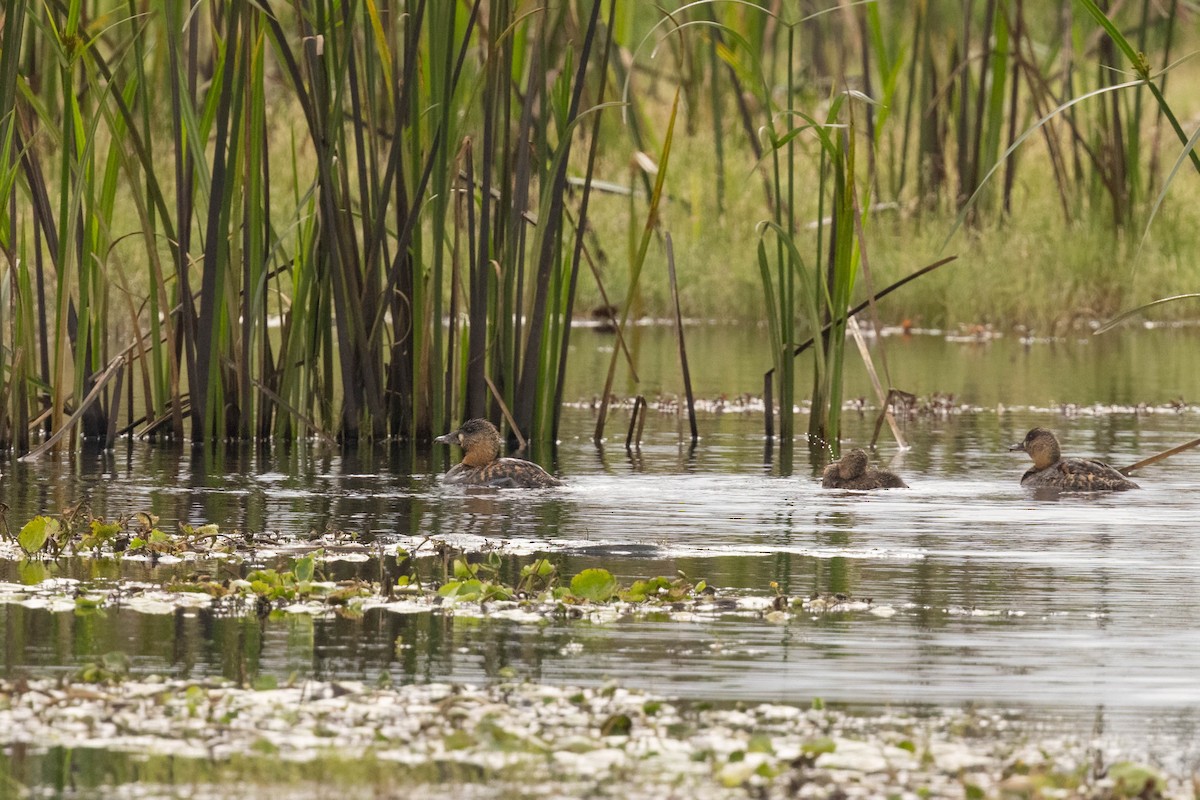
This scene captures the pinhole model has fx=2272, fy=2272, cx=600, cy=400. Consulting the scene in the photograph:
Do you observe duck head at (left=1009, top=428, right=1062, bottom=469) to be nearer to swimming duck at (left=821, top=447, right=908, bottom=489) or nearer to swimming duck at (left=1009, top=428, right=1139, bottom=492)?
swimming duck at (left=1009, top=428, right=1139, bottom=492)

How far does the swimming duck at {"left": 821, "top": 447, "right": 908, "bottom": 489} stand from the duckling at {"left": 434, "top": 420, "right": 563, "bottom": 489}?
121 cm

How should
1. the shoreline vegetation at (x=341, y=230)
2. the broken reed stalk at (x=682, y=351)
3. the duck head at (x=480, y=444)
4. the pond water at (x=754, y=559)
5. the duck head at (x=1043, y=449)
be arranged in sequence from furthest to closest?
the broken reed stalk at (x=682, y=351) → the duck head at (x=1043, y=449) → the duck head at (x=480, y=444) → the shoreline vegetation at (x=341, y=230) → the pond water at (x=754, y=559)

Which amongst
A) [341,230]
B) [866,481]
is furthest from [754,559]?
[341,230]

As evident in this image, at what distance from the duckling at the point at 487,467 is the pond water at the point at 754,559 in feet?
0.44

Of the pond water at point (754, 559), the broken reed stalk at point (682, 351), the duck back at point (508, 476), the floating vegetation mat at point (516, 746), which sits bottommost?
the floating vegetation mat at point (516, 746)

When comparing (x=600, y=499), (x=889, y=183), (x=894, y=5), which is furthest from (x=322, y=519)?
(x=894, y=5)

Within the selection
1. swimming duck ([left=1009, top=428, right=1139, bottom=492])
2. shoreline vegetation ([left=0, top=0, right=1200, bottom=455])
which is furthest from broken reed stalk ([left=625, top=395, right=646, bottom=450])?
swimming duck ([left=1009, top=428, right=1139, bottom=492])

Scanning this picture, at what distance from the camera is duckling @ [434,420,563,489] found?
9836mm

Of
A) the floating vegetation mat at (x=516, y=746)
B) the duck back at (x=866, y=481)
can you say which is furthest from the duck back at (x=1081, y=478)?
the floating vegetation mat at (x=516, y=746)

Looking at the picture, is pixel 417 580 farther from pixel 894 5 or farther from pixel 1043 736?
pixel 894 5

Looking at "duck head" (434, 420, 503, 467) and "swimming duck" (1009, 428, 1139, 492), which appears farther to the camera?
"duck head" (434, 420, 503, 467)

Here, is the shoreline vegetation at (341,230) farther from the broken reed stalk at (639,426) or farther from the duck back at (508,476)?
the duck back at (508,476)

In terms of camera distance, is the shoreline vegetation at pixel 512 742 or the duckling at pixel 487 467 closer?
the shoreline vegetation at pixel 512 742

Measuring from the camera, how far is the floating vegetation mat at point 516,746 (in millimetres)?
4480
